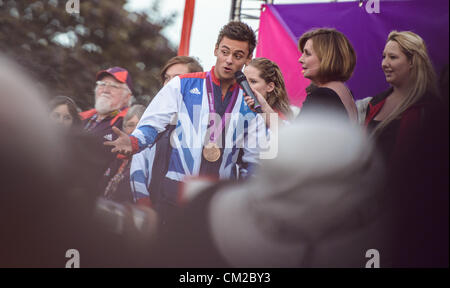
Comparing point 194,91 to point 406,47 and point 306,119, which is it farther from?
point 406,47

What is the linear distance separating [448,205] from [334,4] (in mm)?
1148

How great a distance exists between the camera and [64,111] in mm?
2383

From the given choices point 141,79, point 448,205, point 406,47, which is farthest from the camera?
point 141,79

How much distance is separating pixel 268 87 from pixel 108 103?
813 mm

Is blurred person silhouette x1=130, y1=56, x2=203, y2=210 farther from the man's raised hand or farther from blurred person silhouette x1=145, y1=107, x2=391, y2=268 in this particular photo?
blurred person silhouette x1=145, y1=107, x2=391, y2=268

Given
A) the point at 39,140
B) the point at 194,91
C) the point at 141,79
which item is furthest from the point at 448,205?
the point at 39,140

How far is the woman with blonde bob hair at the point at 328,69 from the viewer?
2201mm

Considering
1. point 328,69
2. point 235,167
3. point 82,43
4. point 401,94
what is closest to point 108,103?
point 82,43

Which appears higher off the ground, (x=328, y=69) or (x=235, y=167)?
(x=328, y=69)

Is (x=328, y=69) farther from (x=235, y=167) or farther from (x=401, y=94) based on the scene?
(x=235, y=167)

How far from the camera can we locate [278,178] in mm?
2168

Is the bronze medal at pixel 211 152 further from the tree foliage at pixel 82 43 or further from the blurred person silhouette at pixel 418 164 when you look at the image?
the blurred person silhouette at pixel 418 164

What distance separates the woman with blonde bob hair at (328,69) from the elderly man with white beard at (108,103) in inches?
35.4

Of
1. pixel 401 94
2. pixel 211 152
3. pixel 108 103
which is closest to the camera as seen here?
pixel 401 94
